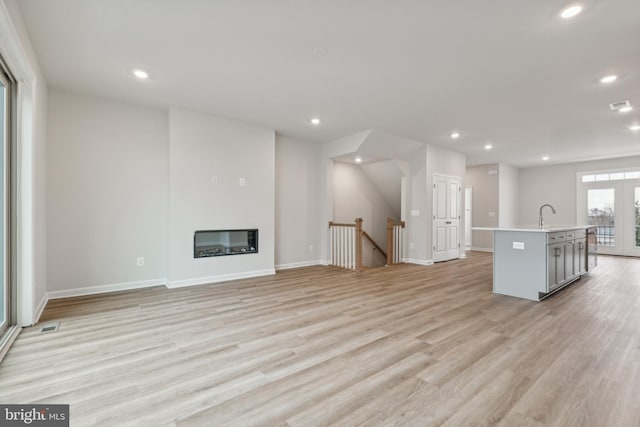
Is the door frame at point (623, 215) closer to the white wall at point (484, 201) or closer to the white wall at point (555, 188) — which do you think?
the white wall at point (555, 188)

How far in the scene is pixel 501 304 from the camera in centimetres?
370

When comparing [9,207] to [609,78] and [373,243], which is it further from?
[373,243]

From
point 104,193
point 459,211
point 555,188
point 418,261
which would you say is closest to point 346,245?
point 418,261

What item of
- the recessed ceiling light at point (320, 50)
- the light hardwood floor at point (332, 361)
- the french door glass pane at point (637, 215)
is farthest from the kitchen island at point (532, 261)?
the french door glass pane at point (637, 215)

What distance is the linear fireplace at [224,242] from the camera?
4.70 m

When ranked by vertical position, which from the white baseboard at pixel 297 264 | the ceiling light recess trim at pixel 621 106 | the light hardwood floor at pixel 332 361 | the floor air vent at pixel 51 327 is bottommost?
the light hardwood floor at pixel 332 361

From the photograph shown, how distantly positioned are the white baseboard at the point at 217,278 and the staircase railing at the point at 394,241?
283 centimetres

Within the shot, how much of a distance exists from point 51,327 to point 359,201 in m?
6.38

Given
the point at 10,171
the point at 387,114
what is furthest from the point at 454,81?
the point at 10,171

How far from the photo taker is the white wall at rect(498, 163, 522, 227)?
28.6ft

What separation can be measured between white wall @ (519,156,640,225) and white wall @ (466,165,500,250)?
1.64 m

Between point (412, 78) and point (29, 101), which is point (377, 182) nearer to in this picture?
point (412, 78)

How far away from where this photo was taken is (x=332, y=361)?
222cm

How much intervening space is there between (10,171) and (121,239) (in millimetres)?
1679
